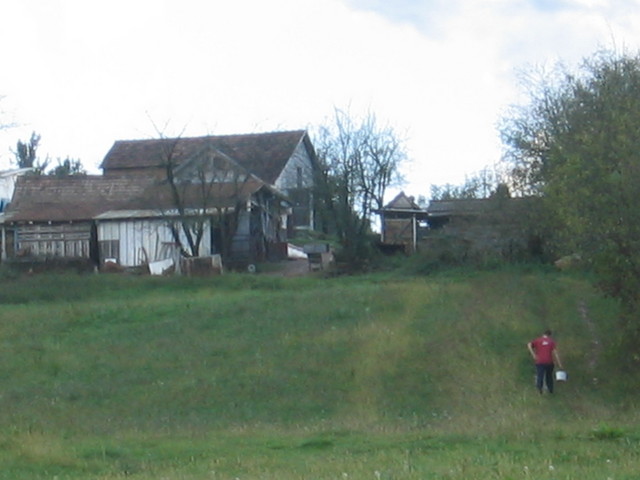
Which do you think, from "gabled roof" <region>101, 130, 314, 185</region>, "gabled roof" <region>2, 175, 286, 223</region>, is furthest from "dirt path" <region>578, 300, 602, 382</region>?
"gabled roof" <region>101, 130, 314, 185</region>

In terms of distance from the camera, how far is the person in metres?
26.9

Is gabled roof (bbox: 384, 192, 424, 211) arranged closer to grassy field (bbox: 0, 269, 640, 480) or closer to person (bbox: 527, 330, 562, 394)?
grassy field (bbox: 0, 269, 640, 480)

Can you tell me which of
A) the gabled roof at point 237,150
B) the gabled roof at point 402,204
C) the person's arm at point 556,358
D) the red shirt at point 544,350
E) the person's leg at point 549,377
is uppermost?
the gabled roof at point 237,150

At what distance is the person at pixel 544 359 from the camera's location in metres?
26.9

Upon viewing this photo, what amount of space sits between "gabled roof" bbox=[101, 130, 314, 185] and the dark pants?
104 feet

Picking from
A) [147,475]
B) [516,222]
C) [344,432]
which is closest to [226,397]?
[344,432]

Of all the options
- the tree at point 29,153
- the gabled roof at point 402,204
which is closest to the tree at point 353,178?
the gabled roof at point 402,204

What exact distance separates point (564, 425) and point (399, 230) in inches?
1328

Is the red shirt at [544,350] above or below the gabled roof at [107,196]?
below

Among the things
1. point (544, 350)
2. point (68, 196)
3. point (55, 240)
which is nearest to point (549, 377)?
point (544, 350)

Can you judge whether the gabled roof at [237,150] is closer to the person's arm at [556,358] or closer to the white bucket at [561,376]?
the person's arm at [556,358]

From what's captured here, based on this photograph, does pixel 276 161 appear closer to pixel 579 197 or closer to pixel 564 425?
pixel 579 197

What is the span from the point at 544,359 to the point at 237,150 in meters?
35.6

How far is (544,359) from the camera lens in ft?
88.3
